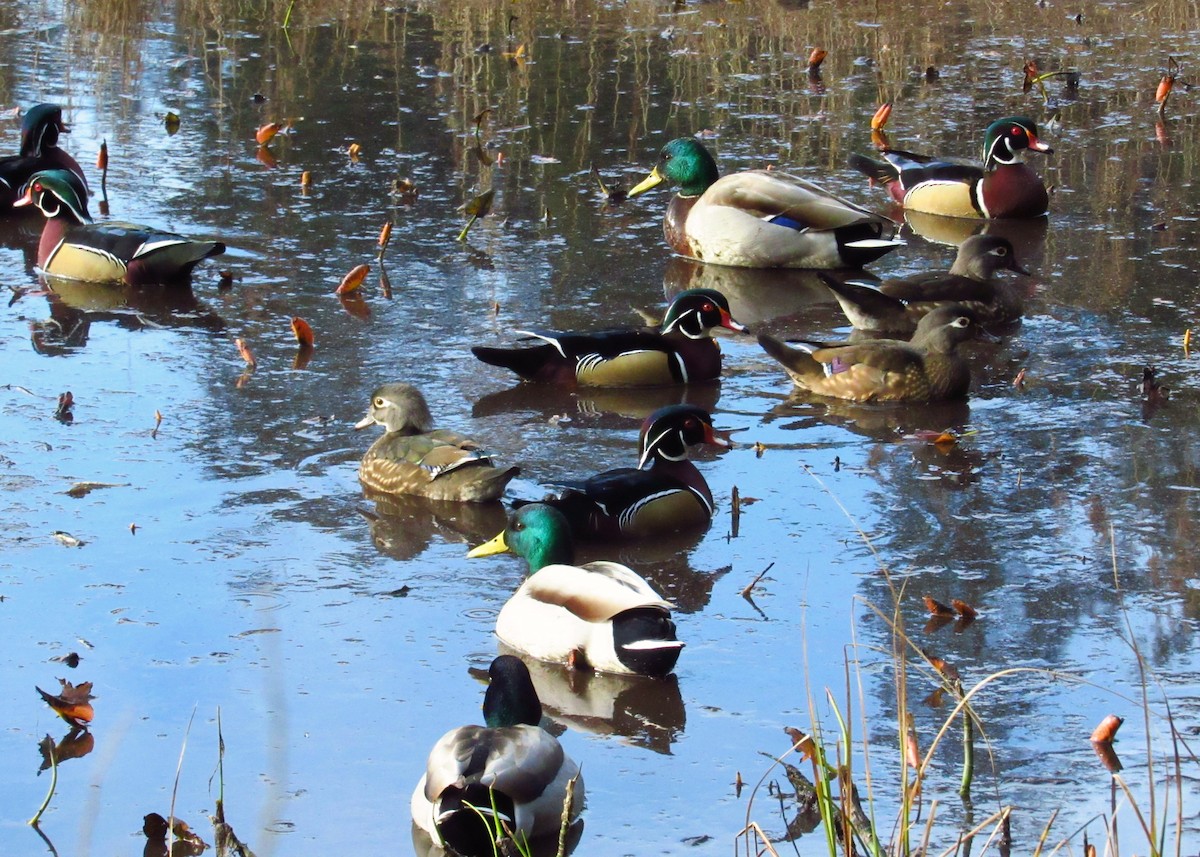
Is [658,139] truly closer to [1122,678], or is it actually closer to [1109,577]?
[1109,577]

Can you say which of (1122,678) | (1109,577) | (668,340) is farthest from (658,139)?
(1122,678)

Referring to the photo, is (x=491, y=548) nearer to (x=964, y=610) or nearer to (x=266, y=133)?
(x=964, y=610)

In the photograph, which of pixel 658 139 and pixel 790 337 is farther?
pixel 658 139

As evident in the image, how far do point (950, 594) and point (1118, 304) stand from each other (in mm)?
3958

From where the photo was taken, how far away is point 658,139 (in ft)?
42.2

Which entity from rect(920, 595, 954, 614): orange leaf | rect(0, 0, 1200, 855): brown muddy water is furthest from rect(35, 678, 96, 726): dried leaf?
rect(920, 595, 954, 614): orange leaf

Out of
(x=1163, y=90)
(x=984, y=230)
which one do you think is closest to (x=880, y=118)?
(x=984, y=230)

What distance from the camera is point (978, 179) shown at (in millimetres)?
11492

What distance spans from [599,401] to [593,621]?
2885mm

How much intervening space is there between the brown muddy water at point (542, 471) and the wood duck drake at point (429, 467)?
4.0 inches

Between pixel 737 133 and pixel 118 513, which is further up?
pixel 737 133

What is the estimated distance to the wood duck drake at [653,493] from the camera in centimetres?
663

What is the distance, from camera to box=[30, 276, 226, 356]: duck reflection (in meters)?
9.01

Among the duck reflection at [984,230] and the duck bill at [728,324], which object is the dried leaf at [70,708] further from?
the duck reflection at [984,230]
